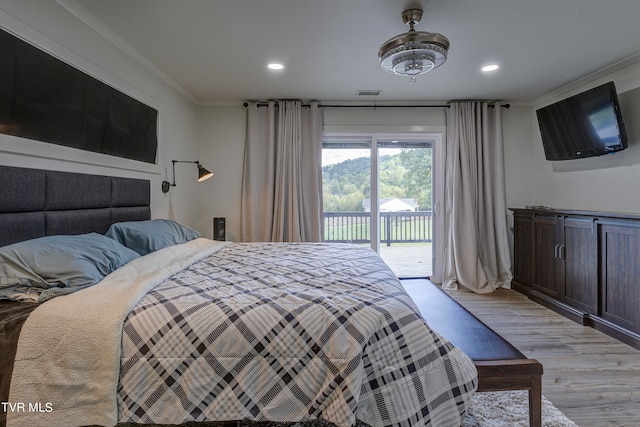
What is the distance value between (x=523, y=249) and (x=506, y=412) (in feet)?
8.72

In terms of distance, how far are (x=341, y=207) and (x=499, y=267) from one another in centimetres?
227

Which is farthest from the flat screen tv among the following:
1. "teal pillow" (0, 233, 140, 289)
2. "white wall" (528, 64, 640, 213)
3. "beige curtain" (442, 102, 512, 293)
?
"teal pillow" (0, 233, 140, 289)

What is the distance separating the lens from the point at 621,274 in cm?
268

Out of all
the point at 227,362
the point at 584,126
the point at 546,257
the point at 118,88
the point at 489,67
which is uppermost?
the point at 489,67

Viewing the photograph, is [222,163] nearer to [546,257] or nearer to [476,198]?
[476,198]

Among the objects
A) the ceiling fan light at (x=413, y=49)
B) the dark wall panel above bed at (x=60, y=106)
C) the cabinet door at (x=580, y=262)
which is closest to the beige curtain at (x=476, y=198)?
the cabinet door at (x=580, y=262)

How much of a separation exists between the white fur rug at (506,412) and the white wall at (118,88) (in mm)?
2879

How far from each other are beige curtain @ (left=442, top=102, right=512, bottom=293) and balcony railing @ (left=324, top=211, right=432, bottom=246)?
0.42 meters

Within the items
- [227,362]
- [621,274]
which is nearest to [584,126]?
[621,274]

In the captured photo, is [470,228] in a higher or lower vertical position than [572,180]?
lower

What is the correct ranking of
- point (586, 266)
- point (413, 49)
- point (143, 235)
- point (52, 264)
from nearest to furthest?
point (52, 264)
point (413, 49)
point (143, 235)
point (586, 266)

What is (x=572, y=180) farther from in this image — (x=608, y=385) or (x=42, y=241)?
(x=42, y=241)

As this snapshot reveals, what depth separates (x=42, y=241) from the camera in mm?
1577

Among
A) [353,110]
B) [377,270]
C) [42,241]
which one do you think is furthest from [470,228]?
[42,241]
